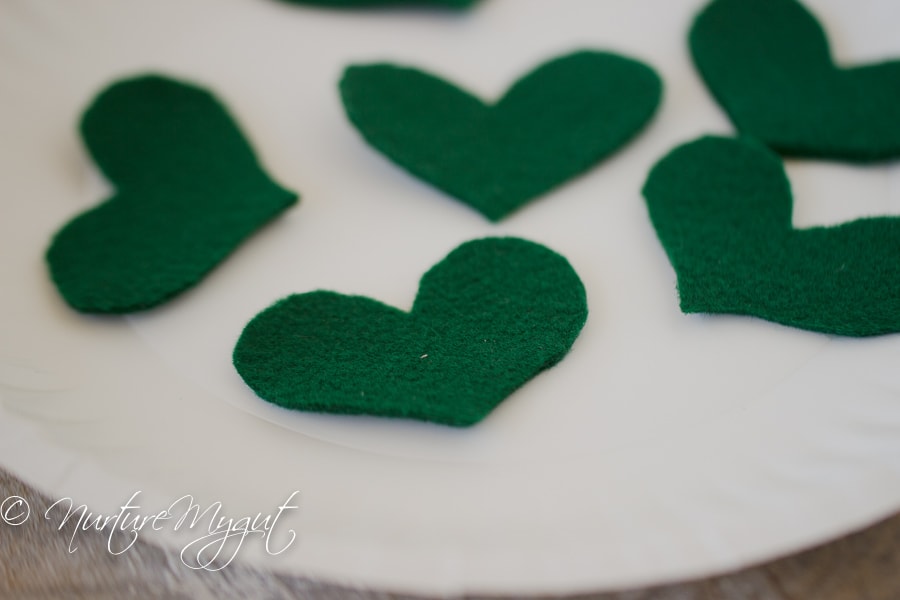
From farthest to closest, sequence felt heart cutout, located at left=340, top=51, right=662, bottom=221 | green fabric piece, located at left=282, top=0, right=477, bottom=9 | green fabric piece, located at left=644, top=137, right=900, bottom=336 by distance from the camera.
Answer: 1. green fabric piece, located at left=282, top=0, right=477, bottom=9
2. felt heart cutout, located at left=340, top=51, right=662, bottom=221
3. green fabric piece, located at left=644, top=137, right=900, bottom=336

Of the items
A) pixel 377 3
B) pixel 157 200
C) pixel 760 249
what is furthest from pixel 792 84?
pixel 157 200

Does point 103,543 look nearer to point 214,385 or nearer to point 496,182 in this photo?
point 214,385

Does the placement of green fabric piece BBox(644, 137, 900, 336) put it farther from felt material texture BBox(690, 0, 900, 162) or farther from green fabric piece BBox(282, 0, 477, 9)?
green fabric piece BBox(282, 0, 477, 9)

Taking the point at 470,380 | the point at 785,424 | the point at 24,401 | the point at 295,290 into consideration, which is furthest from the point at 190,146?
the point at 785,424
